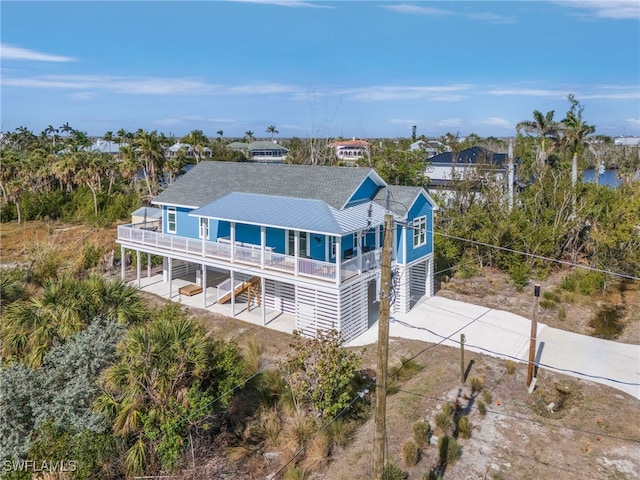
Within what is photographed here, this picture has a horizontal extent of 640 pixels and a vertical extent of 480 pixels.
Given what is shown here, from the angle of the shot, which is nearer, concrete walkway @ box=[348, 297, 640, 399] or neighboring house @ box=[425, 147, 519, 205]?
concrete walkway @ box=[348, 297, 640, 399]

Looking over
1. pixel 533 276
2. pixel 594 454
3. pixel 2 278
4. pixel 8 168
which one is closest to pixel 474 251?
pixel 533 276

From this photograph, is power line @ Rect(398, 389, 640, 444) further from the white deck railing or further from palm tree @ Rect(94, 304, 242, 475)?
palm tree @ Rect(94, 304, 242, 475)

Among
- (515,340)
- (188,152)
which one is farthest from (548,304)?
(188,152)

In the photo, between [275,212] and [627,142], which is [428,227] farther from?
[627,142]

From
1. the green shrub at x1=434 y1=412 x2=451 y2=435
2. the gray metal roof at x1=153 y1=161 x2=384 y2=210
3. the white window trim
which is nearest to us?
the green shrub at x1=434 y1=412 x2=451 y2=435

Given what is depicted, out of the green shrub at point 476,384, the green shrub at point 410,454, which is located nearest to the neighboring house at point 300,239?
the green shrub at point 476,384

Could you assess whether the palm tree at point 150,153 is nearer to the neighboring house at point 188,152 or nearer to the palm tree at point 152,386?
the neighboring house at point 188,152

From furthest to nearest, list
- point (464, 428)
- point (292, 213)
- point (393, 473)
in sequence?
point (292, 213) → point (464, 428) → point (393, 473)

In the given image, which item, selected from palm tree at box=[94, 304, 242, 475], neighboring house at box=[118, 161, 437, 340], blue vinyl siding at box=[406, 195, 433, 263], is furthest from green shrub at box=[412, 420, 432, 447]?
blue vinyl siding at box=[406, 195, 433, 263]
